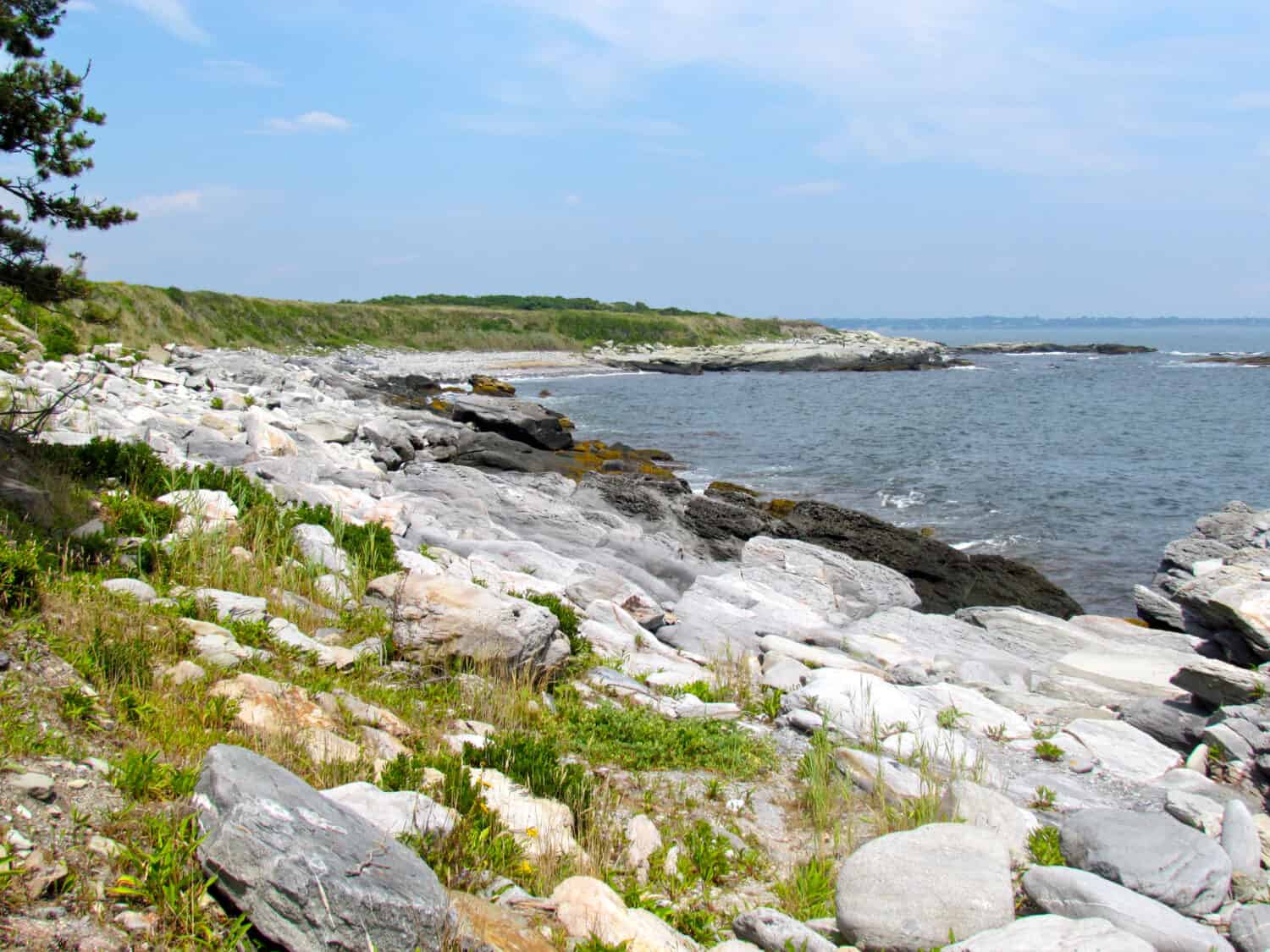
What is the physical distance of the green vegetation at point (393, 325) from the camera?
61.7 metres

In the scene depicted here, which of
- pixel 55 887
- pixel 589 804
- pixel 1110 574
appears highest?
pixel 55 887

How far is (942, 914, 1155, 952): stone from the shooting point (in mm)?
3977

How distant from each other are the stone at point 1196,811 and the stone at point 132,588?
299 inches

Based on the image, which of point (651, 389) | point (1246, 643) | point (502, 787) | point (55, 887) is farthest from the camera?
point (651, 389)

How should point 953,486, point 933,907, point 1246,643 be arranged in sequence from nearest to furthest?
1. point 933,907
2. point 1246,643
3. point 953,486

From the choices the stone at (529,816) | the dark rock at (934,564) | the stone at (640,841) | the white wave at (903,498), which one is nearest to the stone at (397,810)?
the stone at (529,816)

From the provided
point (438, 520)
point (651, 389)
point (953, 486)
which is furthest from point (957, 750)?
point (651, 389)

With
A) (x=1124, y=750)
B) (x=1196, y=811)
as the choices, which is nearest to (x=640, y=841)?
(x=1196, y=811)

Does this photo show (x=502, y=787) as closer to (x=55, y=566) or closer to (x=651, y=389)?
(x=55, y=566)

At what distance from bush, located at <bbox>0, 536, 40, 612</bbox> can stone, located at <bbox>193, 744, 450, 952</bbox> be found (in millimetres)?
2899

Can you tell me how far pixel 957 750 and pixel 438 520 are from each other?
8726mm

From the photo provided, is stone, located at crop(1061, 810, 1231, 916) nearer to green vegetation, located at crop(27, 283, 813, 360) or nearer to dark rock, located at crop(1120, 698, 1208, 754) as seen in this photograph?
dark rock, located at crop(1120, 698, 1208, 754)

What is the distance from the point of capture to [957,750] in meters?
7.65

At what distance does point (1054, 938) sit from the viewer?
403 cm
